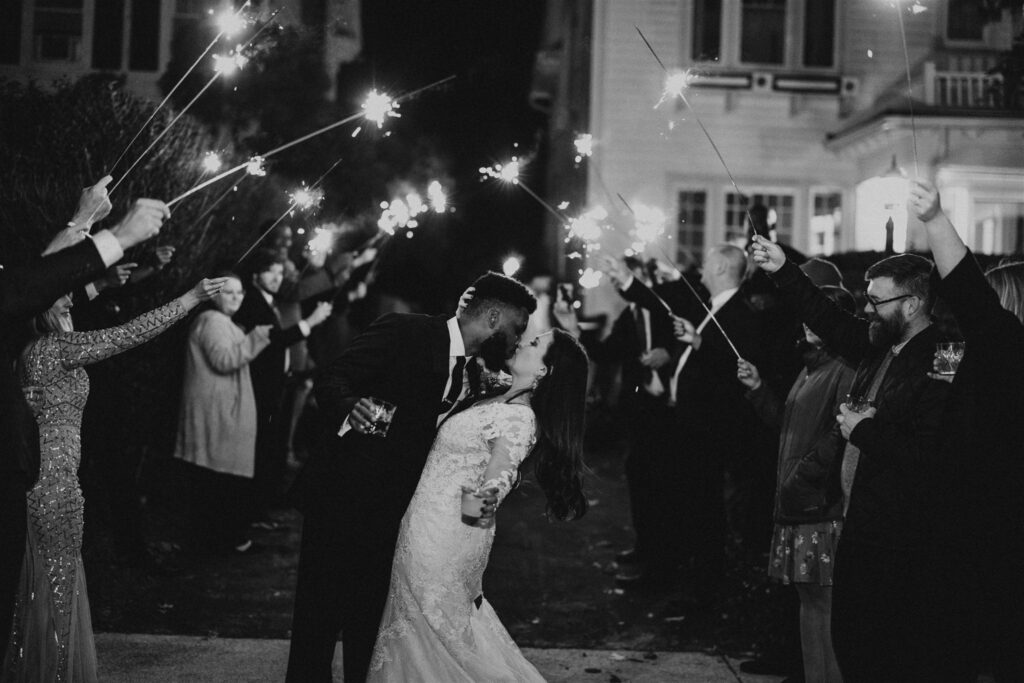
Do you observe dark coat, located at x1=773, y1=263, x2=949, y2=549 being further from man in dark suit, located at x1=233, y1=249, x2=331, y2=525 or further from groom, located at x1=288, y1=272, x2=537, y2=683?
man in dark suit, located at x1=233, y1=249, x2=331, y2=525

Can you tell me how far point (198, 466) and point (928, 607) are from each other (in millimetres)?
5818

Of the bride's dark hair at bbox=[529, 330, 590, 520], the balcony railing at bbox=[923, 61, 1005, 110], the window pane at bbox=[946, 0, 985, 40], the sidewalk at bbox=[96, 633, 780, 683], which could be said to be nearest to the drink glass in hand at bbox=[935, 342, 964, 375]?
the bride's dark hair at bbox=[529, 330, 590, 520]

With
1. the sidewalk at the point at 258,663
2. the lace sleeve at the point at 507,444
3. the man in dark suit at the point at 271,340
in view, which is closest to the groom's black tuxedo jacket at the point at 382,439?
the lace sleeve at the point at 507,444

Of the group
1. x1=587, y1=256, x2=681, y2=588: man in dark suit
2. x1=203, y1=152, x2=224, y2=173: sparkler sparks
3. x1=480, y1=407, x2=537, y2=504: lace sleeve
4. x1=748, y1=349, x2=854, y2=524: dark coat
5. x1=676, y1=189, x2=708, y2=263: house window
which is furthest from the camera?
x1=676, y1=189, x2=708, y2=263: house window

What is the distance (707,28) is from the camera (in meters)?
17.0

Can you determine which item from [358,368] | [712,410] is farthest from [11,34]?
[358,368]

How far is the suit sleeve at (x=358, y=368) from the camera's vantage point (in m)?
4.41

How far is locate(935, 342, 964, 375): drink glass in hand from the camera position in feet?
13.6

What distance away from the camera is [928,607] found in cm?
390

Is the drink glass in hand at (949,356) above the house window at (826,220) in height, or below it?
below

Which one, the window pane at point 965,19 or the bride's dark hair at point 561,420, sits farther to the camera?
the window pane at point 965,19

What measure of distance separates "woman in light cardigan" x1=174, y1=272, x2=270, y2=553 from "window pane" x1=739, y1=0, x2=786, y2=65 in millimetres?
11501

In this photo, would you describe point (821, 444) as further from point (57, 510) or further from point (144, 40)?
point (144, 40)

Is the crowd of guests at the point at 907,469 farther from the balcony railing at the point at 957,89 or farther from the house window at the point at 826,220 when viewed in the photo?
the house window at the point at 826,220
